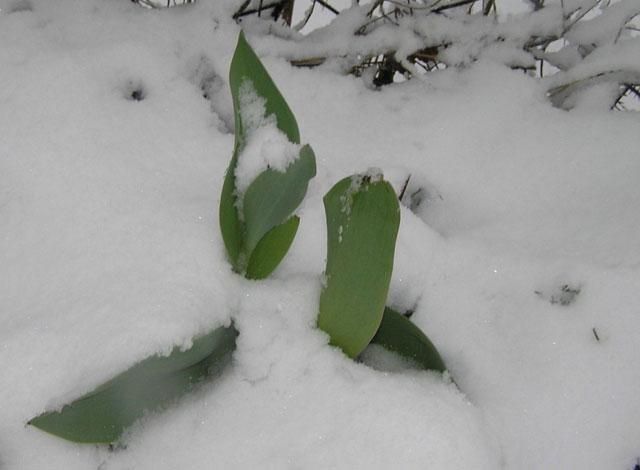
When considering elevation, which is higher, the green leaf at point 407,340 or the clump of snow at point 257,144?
the clump of snow at point 257,144

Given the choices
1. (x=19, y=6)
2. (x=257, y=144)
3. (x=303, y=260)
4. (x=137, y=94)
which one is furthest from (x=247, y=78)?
(x=19, y=6)

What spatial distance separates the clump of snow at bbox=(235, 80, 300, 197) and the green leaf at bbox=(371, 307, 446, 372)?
0.17 m

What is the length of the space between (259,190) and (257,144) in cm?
4

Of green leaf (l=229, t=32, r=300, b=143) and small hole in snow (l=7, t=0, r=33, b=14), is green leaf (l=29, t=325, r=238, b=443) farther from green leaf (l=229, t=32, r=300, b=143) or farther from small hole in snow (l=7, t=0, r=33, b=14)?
→ small hole in snow (l=7, t=0, r=33, b=14)

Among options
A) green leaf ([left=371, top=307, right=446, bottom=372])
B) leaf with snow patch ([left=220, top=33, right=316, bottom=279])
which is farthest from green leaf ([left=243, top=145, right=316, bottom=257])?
green leaf ([left=371, top=307, right=446, bottom=372])

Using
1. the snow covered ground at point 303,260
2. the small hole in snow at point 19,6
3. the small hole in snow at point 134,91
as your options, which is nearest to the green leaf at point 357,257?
the snow covered ground at point 303,260

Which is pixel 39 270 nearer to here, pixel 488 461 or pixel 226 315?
pixel 226 315

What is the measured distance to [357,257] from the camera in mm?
550

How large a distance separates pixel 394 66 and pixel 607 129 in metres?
0.29

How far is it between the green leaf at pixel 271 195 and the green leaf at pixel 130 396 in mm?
94

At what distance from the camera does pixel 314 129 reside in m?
0.88

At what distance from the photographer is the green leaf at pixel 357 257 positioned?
52cm

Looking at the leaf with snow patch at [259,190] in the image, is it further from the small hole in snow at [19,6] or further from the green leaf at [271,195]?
the small hole in snow at [19,6]

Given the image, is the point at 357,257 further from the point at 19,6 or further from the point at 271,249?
the point at 19,6
